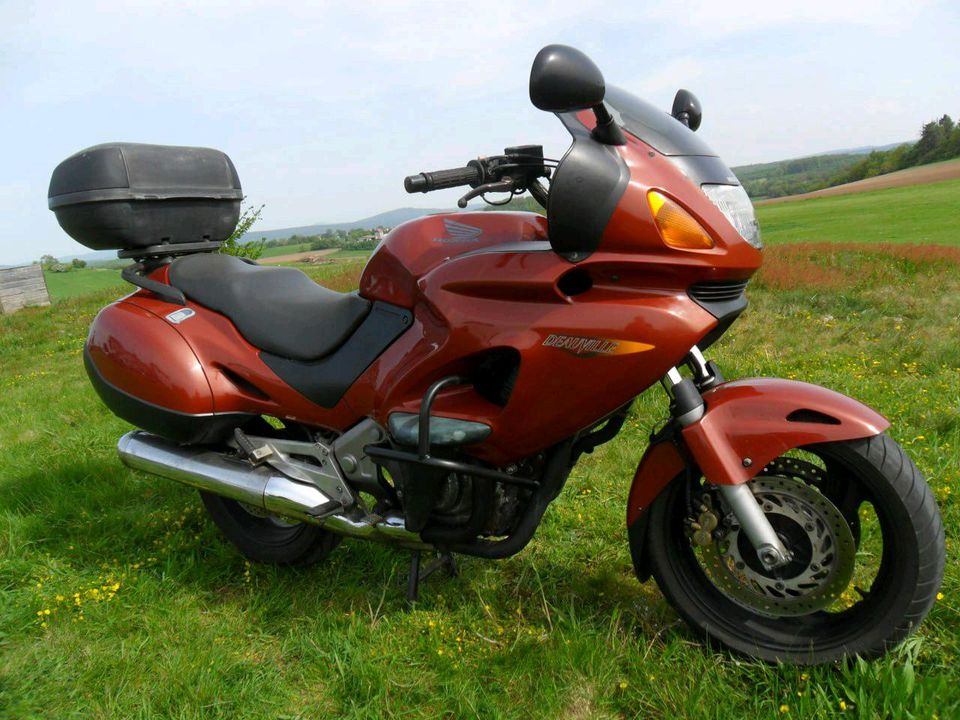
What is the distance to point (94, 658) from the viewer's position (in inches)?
102

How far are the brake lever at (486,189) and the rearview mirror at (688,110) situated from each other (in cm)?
70

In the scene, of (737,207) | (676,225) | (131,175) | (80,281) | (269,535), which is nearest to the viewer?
(676,225)

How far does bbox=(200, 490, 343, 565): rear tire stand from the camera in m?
3.04

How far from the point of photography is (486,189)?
215cm

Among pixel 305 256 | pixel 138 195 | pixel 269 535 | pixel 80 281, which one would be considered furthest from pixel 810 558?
pixel 80 281

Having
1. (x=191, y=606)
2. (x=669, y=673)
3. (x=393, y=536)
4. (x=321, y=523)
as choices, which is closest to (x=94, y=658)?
(x=191, y=606)

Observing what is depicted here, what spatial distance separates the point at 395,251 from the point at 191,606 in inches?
68.0

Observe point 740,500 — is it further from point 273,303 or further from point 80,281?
point 80,281

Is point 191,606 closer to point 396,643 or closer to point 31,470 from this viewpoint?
point 396,643

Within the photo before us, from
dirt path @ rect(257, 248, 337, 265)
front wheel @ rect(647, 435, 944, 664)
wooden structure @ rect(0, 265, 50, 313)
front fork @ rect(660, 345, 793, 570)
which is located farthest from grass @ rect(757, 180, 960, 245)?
wooden structure @ rect(0, 265, 50, 313)

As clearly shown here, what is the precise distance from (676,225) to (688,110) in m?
0.76

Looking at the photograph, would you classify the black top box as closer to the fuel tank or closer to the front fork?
the fuel tank

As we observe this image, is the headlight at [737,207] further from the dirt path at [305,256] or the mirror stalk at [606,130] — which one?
the dirt path at [305,256]

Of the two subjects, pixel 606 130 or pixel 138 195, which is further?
pixel 138 195
